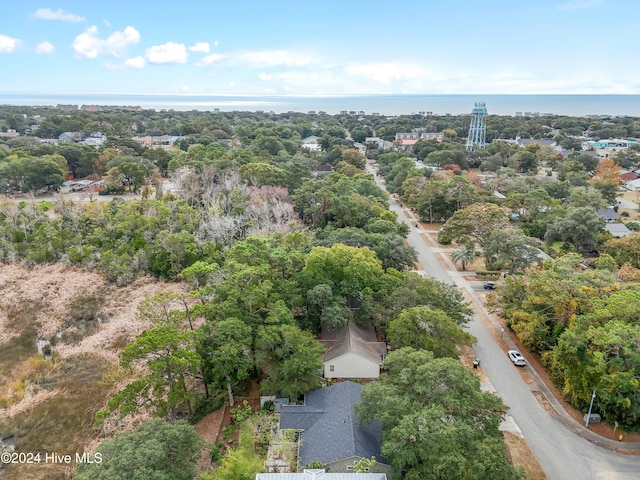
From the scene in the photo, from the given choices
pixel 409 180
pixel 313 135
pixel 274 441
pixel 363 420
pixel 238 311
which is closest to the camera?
pixel 363 420

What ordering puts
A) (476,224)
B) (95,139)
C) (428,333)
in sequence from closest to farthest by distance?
1. (428,333)
2. (476,224)
3. (95,139)

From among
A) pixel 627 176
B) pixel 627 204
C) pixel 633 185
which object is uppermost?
pixel 627 176

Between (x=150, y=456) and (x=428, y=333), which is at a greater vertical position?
(x=428, y=333)

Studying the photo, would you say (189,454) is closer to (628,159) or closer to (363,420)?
(363,420)

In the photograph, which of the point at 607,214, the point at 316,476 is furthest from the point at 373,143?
the point at 316,476

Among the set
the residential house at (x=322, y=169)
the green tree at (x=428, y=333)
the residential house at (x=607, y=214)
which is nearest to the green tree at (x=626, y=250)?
the residential house at (x=607, y=214)

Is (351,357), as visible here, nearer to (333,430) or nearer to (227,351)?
(333,430)

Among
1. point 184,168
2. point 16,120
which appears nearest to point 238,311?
point 184,168
